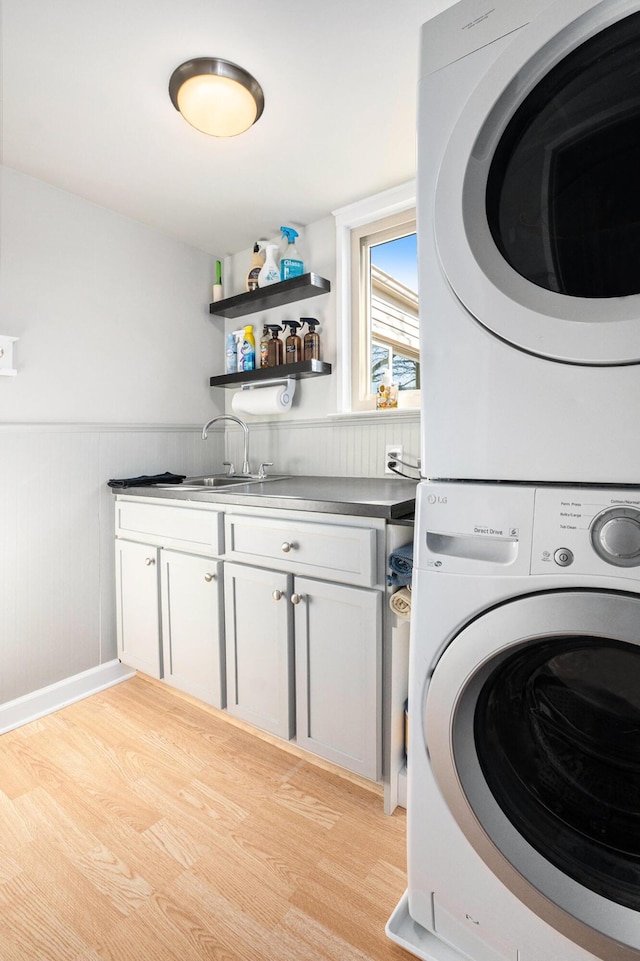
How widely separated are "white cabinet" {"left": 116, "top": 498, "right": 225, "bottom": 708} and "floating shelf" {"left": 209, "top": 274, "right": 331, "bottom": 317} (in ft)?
3.69

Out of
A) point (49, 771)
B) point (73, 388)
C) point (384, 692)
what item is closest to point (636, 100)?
point (384, 692)

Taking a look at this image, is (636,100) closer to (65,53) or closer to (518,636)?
(518,636)

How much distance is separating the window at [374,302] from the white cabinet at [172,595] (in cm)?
93

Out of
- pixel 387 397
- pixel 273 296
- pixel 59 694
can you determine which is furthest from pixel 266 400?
pixel 59 694

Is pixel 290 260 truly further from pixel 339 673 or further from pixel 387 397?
pixel 339 673


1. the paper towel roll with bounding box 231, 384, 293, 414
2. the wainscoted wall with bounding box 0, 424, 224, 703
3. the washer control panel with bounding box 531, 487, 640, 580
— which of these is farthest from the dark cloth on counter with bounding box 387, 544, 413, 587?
the wainscoted wall with bounding box 0, 424, 224, 703

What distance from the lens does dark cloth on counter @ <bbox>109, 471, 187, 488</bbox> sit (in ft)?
6.81

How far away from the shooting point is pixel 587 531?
723 millimetres

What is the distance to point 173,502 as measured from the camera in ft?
6.04

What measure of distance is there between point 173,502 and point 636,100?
168cm

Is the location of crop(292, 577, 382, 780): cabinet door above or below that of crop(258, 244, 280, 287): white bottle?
below

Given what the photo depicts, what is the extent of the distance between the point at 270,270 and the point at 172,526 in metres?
1.33

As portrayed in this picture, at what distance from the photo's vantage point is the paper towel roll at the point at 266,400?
2293 millimetres

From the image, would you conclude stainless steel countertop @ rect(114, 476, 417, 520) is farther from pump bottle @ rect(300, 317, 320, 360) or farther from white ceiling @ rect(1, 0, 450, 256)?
white ceiling @ rect(1, 0, 450, 256)
